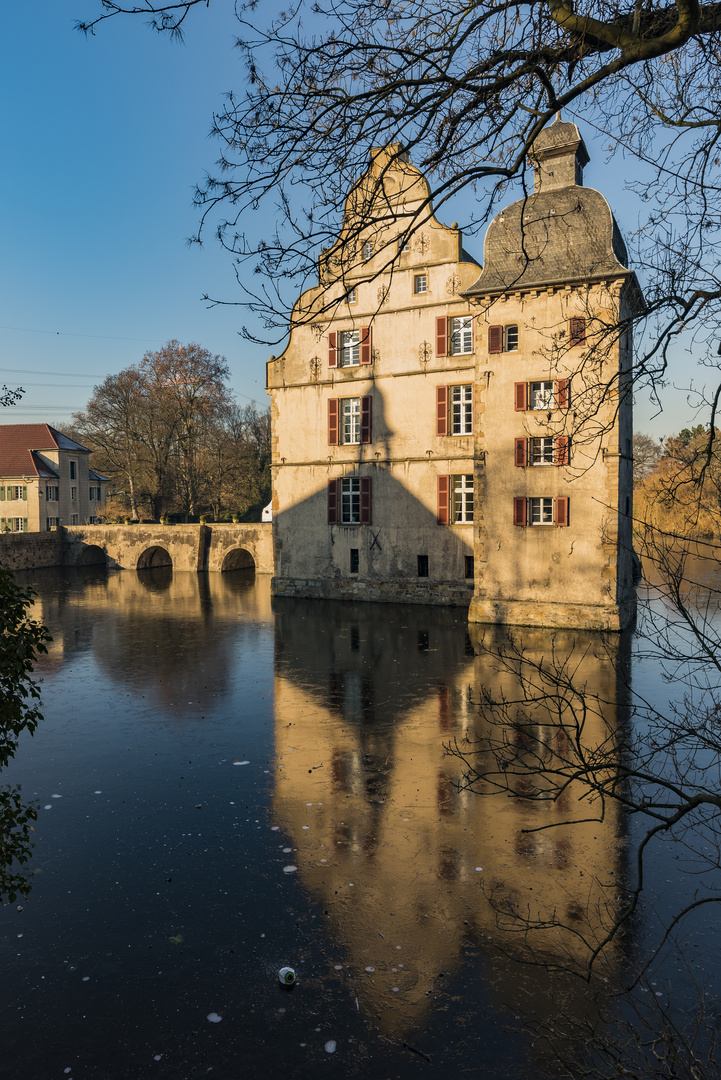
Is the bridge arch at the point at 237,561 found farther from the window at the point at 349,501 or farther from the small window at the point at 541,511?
the small window at the point at 541,511

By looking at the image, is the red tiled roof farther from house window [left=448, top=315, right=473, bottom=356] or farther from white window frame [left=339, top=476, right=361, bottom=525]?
house window [left=448, top=315, right=473, bottom=356]

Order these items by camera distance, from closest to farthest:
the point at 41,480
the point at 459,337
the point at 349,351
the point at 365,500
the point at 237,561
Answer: the point at 459,337
the point at 365,500
the point at 349,351
the point at 237,561
the point at 41,480

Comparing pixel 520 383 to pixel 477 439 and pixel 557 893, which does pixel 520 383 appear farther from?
pixel 557 893

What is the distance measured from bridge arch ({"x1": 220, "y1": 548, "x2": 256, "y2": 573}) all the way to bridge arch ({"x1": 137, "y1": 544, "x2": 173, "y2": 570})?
426cm

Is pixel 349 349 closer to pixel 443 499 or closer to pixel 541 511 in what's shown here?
pixel 443 499

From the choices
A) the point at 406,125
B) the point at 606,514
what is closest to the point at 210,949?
the point at 406,125

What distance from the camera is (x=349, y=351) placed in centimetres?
2545

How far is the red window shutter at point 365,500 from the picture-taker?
25078mm

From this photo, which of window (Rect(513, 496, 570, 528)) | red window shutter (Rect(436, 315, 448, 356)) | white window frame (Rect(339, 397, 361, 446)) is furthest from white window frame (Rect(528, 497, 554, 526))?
white window frame (Rect(339, 397, 361, 446))

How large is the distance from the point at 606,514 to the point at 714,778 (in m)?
10.5

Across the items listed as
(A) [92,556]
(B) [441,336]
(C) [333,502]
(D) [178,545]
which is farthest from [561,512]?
(A) [92,556]

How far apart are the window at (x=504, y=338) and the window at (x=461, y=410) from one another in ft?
11.4

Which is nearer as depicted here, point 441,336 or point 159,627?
point 159,627

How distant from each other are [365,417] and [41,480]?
3292 centimetres
